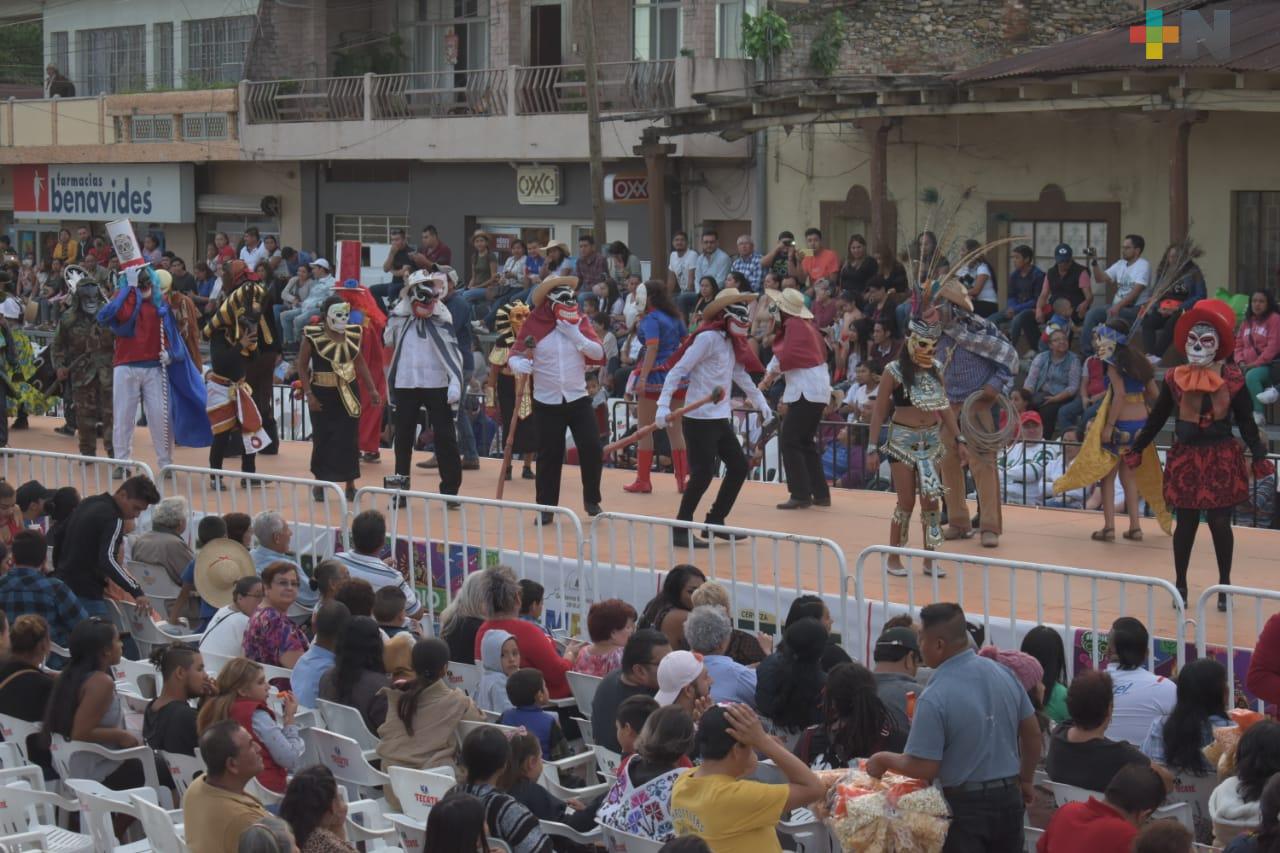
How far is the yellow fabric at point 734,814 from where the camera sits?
634 cm

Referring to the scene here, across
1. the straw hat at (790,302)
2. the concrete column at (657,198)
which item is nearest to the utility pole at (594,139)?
the concrete column at (657,198)

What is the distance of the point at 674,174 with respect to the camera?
88.1 feet

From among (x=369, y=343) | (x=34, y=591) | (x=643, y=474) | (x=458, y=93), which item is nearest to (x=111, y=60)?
(x=458, y=93)

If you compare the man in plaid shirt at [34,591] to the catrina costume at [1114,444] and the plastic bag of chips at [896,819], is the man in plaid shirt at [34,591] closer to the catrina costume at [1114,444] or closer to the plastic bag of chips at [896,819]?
the plastic bag of chips at [896,819]

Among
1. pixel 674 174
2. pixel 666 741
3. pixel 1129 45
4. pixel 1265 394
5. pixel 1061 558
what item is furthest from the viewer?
pixel 674 174

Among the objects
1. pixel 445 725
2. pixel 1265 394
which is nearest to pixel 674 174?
pixel 1265 394

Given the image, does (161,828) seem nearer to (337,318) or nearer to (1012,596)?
(1012,596)

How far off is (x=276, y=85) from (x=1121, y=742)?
28.1 metres

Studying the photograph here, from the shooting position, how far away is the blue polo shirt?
6.61 metres

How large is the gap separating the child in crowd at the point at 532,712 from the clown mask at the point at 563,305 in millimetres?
5356

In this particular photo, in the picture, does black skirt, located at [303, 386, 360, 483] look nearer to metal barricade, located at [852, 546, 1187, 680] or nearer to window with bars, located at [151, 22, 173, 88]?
metal barricade, located at [852, 546, 1187, 680]

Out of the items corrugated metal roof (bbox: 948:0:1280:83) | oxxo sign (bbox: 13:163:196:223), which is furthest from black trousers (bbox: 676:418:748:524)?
oxxo sign (bbox: 13:163:196:223)

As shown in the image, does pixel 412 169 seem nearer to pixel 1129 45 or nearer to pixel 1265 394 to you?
pixel 1129 45

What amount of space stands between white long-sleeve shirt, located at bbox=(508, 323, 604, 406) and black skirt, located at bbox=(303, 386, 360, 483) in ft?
5.34
